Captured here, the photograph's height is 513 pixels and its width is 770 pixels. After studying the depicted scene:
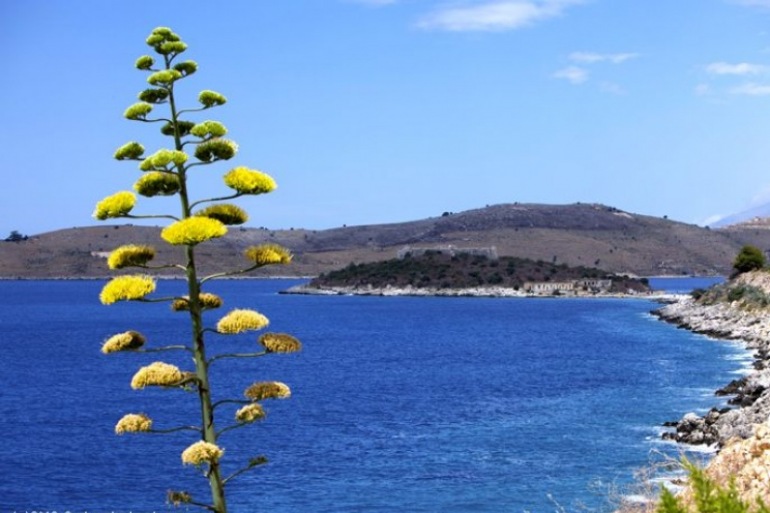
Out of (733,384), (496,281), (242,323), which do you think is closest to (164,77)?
(242,323)

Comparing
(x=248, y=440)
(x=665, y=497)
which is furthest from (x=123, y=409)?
(x=665, y=497)

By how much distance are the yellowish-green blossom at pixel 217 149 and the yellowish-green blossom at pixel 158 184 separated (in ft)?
1.19

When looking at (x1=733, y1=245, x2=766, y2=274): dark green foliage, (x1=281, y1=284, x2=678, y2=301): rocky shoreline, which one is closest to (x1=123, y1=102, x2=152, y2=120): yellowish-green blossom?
(x1=733, y1=245, x2=766, y2=274): dark green foliage

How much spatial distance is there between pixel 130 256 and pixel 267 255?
1.29 m

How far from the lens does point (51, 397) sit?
54.8 m

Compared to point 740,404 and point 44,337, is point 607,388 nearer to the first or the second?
point 740,404

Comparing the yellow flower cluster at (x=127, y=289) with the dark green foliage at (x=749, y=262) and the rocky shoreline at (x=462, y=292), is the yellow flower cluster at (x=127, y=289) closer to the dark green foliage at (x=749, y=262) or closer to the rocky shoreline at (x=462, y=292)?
the dark green foliage at (x=749, y=262)

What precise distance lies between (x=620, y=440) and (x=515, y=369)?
2954 cm

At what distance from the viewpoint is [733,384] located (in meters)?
47.3

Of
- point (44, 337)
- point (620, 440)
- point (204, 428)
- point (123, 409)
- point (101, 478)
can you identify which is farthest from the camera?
point (44, 337)

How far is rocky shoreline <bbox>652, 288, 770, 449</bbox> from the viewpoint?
32.8 m

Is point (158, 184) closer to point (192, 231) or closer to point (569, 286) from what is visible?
point (192, 231)

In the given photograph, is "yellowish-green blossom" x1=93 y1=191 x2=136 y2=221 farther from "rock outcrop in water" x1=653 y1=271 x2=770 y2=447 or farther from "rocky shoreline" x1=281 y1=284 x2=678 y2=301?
"rocky shoreline" x1=281 y1=284 x2=678 y2=301

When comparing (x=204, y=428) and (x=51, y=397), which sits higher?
(x=204, y=428)
